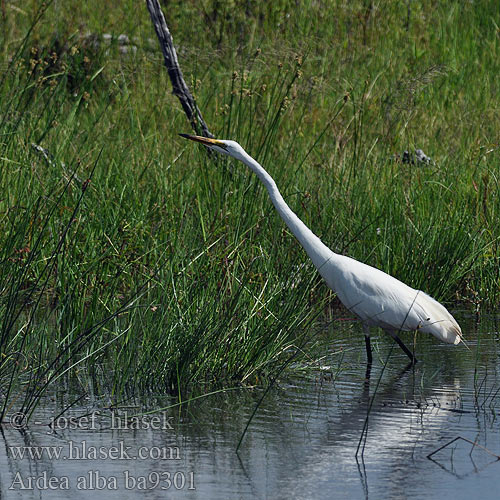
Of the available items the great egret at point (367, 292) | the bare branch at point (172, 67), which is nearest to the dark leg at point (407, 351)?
the great egret at point (367, 292)

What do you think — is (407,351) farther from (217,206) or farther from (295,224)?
(217,206)

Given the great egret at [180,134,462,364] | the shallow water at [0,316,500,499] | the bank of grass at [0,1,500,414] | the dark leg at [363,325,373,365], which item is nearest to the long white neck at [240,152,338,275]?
the great egret at [180,134,462,364]

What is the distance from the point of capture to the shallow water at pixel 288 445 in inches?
126

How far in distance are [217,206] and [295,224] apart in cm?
88

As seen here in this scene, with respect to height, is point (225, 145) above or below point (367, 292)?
above

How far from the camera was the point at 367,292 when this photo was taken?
505cm

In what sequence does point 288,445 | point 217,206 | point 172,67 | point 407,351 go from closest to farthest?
point 288,445, point 407,351, point 217,206, point 172,67

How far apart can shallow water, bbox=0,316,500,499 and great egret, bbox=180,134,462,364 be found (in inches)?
14.1

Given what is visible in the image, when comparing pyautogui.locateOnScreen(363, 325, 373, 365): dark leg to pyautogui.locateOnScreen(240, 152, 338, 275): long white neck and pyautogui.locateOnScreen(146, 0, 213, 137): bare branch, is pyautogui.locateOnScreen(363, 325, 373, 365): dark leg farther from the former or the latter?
pyautogui.locateOnScreen(146, 0, 213, 137): bare branch

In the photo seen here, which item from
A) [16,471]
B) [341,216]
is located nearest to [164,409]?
[16,471]

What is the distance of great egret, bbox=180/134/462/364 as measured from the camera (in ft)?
16.0

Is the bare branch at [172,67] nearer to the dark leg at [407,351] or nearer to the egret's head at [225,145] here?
the egret's head at [225,145]

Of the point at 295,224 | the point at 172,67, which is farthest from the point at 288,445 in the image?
the point at 172,67

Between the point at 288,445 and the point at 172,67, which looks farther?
the point at 172,67
